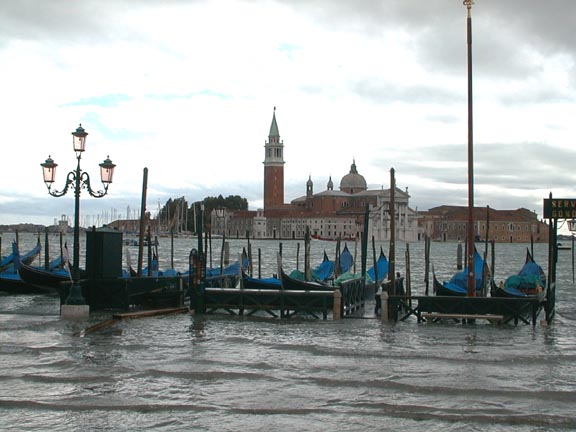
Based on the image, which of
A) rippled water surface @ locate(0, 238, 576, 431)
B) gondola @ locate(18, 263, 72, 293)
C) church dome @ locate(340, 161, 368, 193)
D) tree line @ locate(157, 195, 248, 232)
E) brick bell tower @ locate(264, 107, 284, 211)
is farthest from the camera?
church dome @ locate(340, 161, 368, 193)

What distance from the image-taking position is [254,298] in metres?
14.0

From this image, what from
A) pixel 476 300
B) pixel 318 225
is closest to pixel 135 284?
pixel 476 300

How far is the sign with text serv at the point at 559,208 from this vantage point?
1320 centimetres

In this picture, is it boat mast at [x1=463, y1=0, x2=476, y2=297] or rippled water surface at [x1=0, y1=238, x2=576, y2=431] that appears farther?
boat mast at [x1=463, y1=0, x2=476, y2=297]

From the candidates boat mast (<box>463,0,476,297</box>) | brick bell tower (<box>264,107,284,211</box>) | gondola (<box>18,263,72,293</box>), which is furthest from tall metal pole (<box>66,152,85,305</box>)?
brick bell tower (<box>264,107,284,211</box>)

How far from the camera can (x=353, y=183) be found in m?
131

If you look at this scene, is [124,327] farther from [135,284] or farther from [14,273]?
[14,273]

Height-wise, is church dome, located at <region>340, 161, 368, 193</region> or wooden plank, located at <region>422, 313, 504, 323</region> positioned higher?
church dome, located at <region>340, 161, 368, 193</region>

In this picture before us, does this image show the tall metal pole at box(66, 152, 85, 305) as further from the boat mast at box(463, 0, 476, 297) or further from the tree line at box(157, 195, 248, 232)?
the tree line at box(157, 195, 248, 232)

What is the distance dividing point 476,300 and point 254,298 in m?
3.77

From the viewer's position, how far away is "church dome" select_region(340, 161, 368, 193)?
431 ft

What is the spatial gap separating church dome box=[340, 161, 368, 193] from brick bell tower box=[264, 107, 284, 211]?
11.1 metres

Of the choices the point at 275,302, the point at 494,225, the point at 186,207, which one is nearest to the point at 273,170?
the point at 186,207

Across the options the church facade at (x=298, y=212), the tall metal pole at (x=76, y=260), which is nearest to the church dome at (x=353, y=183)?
the church facade at (x=298, y=212)
